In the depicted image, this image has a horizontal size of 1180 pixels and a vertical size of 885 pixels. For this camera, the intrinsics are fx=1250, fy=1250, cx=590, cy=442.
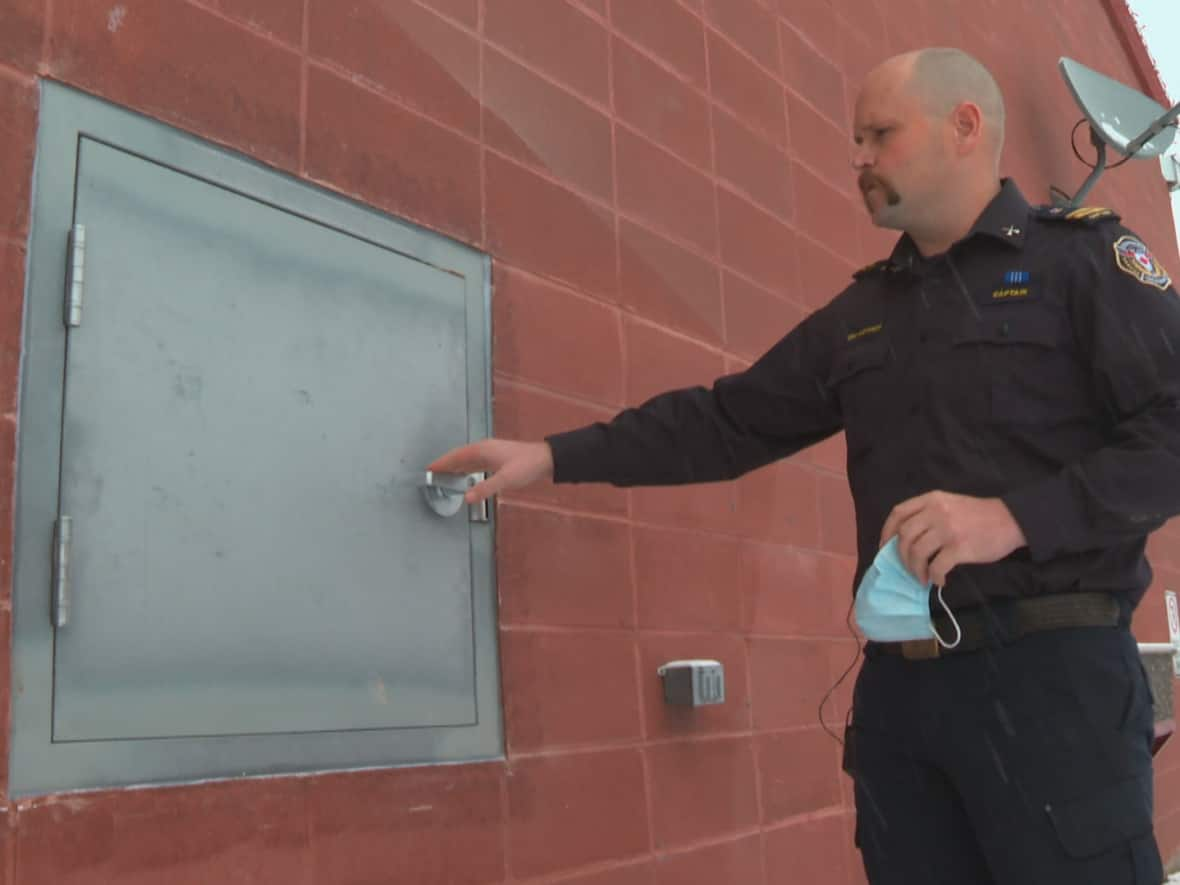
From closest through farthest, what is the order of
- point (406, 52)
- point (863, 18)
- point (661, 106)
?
Result: point (406, 52) < point (661, 106) < point (863, 18)

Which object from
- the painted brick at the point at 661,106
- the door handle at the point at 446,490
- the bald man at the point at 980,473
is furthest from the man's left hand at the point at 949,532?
the painted brick at the point at 661,106

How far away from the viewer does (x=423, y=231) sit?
7.43ft

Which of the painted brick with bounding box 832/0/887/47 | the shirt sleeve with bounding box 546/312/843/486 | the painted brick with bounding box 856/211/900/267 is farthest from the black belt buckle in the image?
the painted brick with bounding box 832/0/887/47

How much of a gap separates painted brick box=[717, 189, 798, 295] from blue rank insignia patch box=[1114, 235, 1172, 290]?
A: 5.04 ft

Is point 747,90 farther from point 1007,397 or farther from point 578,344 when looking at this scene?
point 1007,397

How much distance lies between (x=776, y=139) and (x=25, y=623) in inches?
102

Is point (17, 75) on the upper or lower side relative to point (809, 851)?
upper

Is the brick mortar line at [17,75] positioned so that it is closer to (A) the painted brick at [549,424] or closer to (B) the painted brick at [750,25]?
(A) the painted brick at [549,424]

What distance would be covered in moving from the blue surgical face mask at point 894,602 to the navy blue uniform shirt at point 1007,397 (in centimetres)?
8

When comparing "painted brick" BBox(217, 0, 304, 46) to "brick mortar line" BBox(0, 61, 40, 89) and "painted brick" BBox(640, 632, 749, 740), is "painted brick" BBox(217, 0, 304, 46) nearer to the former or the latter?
"brick mortar line" BBox(0, 61, 40, 89)

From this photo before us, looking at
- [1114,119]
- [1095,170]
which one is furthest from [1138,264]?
[1114,119]

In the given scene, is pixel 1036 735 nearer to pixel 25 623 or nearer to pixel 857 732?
pixel 857 732

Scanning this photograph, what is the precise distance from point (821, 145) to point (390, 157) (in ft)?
6.38

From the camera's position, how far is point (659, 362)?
9.47 ft
